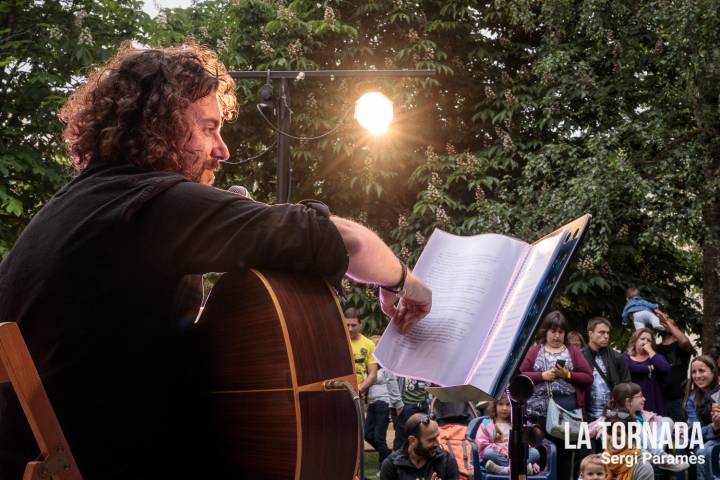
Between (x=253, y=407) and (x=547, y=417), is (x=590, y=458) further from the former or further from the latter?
(x=253, y=407)

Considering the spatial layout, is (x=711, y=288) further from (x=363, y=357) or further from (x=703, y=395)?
(x=363, y=357)

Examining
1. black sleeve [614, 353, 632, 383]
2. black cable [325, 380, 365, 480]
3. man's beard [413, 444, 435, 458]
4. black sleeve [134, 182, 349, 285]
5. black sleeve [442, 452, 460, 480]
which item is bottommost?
black sleeve [442, 452, 460, 480]

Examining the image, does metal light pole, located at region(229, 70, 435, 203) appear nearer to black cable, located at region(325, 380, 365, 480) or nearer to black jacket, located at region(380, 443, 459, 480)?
black jacket, located at region(380, 443, 459, 480)

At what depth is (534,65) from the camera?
11812mm

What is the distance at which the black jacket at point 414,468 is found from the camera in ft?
21.1

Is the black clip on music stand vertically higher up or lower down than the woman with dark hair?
higher up

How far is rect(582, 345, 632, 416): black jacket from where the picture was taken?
7.33 m

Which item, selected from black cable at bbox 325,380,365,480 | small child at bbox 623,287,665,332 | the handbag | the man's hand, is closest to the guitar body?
black cable at bbox 325,380,365,480

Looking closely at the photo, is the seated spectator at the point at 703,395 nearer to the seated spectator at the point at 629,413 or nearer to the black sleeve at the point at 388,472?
the seated spectator at the point at 629,413

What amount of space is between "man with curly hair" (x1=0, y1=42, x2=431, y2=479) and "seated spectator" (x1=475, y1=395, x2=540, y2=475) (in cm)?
505

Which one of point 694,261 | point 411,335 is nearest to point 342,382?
point 411,335

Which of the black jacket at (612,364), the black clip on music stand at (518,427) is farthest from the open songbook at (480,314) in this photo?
the black jacket at (612,364)

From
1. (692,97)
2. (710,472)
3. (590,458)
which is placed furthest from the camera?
(692,97)

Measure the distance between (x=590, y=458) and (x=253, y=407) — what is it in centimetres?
523
